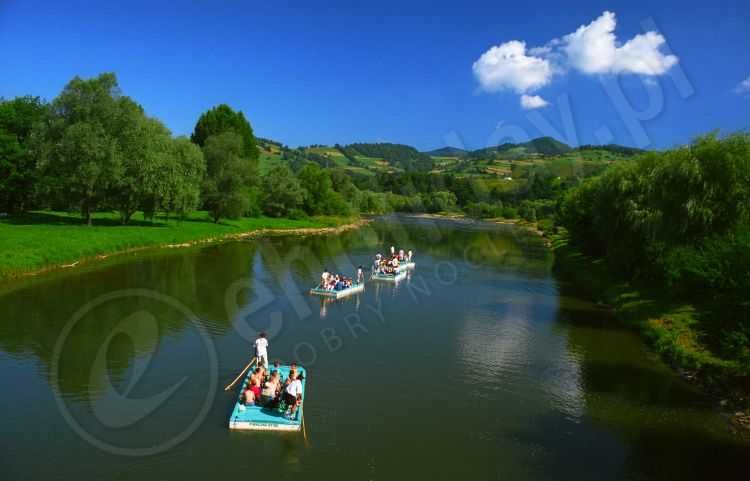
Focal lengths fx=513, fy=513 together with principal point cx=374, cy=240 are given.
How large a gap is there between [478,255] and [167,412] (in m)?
50.4

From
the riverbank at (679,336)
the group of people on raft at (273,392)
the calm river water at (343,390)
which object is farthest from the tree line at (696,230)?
the group of people on raft at (273,392)

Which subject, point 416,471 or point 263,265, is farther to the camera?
point 263,265

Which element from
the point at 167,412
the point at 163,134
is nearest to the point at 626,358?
the point at 167,412

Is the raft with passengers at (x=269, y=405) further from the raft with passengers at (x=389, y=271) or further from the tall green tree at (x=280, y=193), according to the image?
the tall green tree at (x=280, y=193)

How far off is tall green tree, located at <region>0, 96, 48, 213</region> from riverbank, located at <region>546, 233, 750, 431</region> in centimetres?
5014

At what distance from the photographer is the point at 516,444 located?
49.8 feet

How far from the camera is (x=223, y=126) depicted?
8712cm

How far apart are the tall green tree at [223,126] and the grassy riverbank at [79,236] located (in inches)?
812

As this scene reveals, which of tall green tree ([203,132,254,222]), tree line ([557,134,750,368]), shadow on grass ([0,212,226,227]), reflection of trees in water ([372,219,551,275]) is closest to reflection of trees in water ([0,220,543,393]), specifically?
reflection of trees in water ([372,219,551,275])

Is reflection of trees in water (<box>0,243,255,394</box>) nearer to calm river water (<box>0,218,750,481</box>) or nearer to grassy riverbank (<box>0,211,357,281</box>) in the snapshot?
calm river water (<box>0,218,750,481</box>)

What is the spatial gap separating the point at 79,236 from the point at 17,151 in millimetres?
16548

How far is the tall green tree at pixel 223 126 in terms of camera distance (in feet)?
285

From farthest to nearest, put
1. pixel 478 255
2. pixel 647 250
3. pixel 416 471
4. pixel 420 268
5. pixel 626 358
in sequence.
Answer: pixel 478 255, pixel 420 268, pixel 647 250, pixel 626 358, pixel 416 471

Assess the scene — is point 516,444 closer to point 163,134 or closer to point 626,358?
point 626,358
